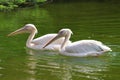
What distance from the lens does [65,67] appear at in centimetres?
1037

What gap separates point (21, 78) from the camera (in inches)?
367

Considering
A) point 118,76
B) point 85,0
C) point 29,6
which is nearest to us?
point 118,76

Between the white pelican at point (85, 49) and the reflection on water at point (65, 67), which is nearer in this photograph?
the reflection on water at point (65, 67)

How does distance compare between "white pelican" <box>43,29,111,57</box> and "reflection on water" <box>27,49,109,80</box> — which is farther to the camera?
"white pelican" <box>43,29,111,57</box>

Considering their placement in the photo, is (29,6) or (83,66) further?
(29,6)

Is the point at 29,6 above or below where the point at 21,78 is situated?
below

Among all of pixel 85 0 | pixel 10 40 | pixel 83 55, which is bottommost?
pixel 85 0

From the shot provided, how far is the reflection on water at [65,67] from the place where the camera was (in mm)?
9367

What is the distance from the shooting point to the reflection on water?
937 cm

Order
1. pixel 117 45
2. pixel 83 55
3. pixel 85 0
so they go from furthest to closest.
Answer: pixel 85 0, pixel 117 45, pixel 83 55

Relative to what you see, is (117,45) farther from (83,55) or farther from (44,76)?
(44,76)

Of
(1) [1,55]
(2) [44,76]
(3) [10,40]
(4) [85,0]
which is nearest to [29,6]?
(4) [85,0]

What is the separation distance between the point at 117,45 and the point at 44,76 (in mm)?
3883

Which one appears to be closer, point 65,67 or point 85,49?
point 65,67
